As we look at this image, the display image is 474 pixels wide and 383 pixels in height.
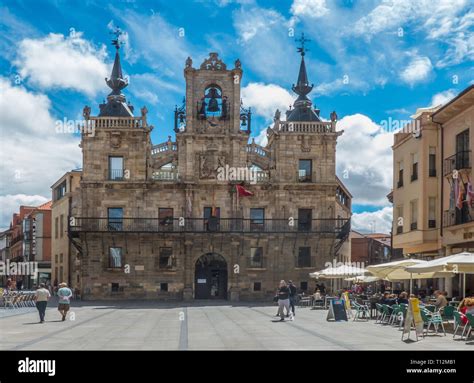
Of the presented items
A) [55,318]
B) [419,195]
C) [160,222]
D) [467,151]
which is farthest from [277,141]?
[55,318]

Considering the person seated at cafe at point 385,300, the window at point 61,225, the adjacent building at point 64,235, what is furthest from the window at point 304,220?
the window at point 61,225

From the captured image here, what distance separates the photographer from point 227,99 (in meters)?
51.4

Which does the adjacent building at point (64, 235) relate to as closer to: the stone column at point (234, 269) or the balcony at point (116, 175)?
the balcony at point (116, 175)

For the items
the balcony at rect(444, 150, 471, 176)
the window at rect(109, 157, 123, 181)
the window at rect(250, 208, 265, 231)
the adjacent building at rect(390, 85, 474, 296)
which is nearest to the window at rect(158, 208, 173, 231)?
the window at rect(109, 157, 123, 181)

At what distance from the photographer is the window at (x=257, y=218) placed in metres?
50.8

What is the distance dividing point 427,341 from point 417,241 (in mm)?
18393

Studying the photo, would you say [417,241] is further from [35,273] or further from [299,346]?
[35,273]

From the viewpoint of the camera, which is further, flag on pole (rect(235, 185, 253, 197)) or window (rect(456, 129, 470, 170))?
flag on pole (rect(235, 185, 253, 197))

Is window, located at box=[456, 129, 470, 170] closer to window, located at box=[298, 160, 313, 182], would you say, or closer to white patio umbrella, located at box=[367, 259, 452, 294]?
white patio umbrella, located at box=[367, 259, 452, 294]

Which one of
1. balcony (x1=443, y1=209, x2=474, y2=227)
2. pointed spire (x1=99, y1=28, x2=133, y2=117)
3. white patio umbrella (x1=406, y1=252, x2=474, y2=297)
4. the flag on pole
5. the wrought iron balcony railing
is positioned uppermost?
pointed spire (x1=99, y1=28, x2=133, y2=117)

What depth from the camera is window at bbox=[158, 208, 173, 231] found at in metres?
50.1

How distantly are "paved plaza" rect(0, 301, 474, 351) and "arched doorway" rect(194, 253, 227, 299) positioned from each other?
21111 millimetres

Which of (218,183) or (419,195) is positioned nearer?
(419,195)

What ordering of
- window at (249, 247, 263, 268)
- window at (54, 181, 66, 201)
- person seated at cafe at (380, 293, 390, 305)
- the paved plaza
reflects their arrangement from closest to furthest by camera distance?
the paved plaza, person seated at cafe at (380, 293, 390, 305), window at (249, 247, 263, 268), window at (54, 181, 66, 201)
